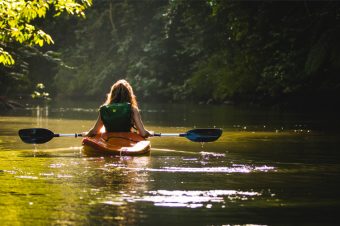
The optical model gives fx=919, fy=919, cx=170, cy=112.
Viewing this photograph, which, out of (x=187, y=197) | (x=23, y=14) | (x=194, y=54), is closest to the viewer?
(x=187, y=197)

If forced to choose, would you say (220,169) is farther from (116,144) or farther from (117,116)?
(117,116)

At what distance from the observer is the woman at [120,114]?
1611 cm

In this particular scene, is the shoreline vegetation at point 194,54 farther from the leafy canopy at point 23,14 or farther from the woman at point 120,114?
the woman at point 120,114

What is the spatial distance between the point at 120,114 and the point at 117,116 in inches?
2.6

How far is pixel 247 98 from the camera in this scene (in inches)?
1820

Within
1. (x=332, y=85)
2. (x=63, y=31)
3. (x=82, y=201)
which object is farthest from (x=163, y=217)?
(x=63, y=31)

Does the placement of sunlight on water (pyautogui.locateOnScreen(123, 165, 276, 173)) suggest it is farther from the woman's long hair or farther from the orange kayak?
the woman's long hair

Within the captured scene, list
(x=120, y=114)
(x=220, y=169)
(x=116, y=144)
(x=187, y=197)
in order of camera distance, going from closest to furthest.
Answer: (x=187, y=197), (x=220, y=169), (x=116, y=144), (x=120, y=114)

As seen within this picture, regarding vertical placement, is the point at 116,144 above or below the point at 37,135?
below

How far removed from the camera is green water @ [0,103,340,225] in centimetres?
881

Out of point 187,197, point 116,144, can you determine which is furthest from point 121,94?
point 187,197

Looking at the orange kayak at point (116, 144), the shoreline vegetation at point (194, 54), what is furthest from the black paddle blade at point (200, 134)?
the shoreline vegetation at point (194, 54)

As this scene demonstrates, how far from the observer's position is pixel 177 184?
11.2m

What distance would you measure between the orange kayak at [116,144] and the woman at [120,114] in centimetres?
16
